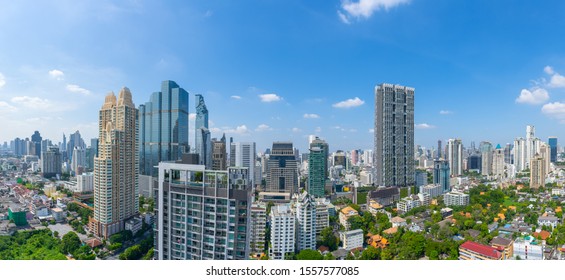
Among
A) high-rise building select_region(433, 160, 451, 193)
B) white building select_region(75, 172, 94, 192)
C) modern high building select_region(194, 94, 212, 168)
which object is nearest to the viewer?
modern high building select_region(194, 94, 212, 168)

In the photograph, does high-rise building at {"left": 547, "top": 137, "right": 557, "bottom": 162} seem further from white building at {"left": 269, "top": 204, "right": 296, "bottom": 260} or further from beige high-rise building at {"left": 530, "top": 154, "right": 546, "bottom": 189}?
white building at {"left": 269, "top": 204, "right": 296, "bottom": 260}

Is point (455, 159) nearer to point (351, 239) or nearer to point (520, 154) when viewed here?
point (520, 154)

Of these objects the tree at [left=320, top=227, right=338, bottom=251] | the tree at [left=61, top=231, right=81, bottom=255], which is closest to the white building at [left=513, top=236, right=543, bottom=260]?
the tree at [left=320, top=227, right=338, bottom=251]

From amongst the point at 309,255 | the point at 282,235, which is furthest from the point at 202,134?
the point at 309,255

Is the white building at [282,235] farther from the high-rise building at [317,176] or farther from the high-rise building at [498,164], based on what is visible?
the high-rise building at [498,164]

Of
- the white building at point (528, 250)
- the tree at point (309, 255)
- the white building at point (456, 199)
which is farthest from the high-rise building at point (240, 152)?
the white building at point (456, 199)
